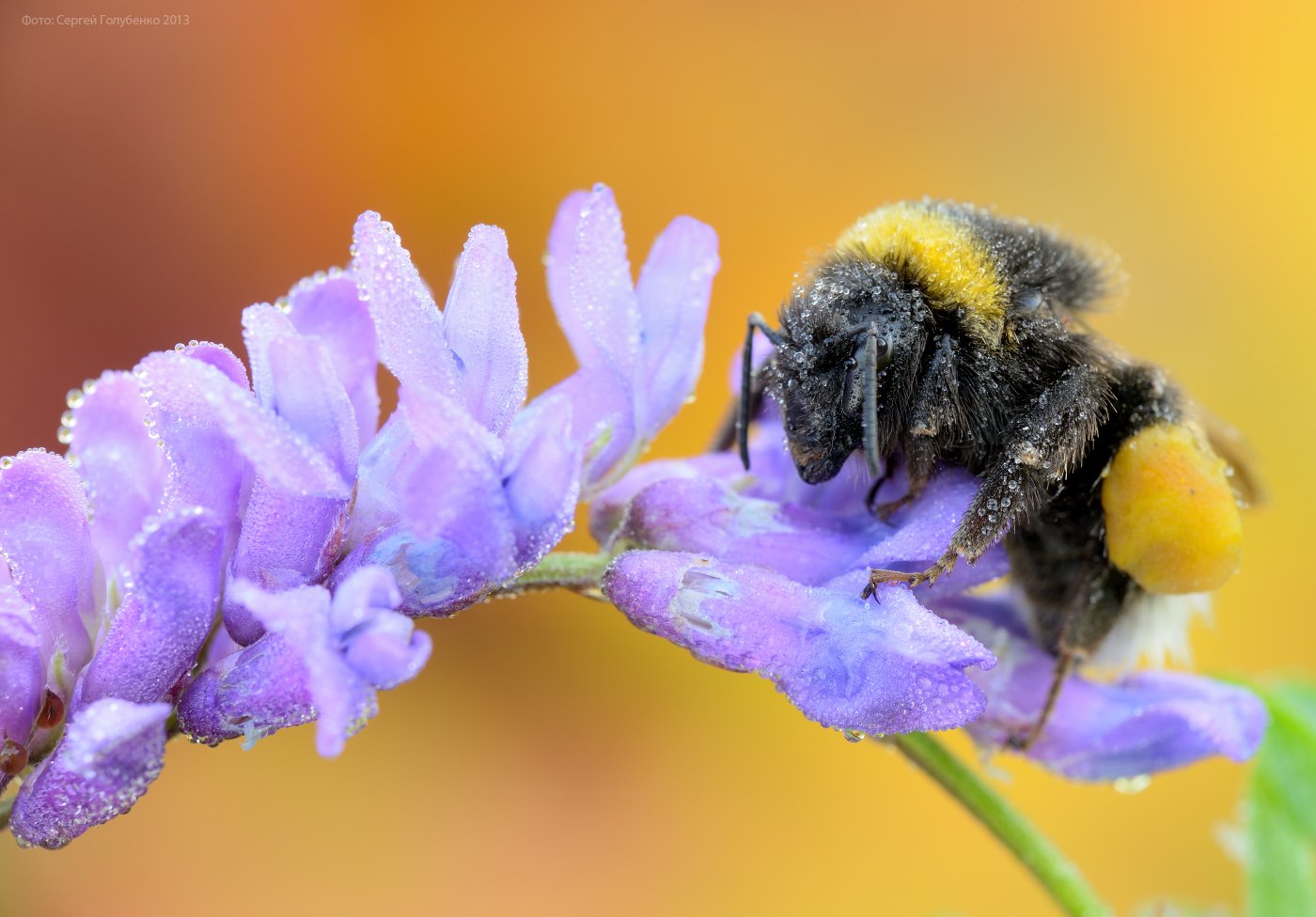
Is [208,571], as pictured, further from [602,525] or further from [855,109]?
[855,109]

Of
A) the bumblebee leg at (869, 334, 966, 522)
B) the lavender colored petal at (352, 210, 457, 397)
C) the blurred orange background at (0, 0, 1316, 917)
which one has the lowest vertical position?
the blurred orange background at (0, 0, 1316, 917)

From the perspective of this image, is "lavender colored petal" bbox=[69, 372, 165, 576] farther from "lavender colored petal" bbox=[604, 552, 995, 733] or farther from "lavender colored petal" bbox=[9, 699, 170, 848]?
"lavender colored petal" bbox=[604, 552, 995, 733]

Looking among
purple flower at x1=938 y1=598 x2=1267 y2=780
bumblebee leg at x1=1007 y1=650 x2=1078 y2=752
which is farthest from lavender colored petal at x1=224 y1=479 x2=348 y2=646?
bumblebee leg at x1=1007 y1=650 x2=1078 y2=752

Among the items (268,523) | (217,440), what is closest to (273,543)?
(268,523)

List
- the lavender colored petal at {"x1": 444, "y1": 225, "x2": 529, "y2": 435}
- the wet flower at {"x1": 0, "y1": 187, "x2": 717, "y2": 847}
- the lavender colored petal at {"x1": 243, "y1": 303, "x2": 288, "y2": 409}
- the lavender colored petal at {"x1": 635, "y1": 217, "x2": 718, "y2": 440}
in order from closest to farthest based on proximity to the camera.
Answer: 1. the wet flower at {"x1": 0, "y1": 187, "x2": 717, "y2": 847}
2. the lavender colored petal at {"x1": 243, "y1": 303, "x2": 288, "y2": 409}
3. the lavender colored petal at {"x1": 444, "y1": 225, "x2": 529, "y2": 435}
4. the lavender colored petal at {"x1": 635, "y1": 217, "x2": 718, "y2": 440}

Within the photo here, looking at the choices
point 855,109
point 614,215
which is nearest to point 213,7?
point 855,109

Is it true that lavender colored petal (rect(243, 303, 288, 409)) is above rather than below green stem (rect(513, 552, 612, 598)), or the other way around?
above

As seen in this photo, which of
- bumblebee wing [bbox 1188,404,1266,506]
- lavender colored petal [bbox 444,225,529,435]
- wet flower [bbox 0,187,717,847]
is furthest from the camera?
bumblebee wing [bbox 1188,404,1266,506]
